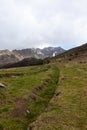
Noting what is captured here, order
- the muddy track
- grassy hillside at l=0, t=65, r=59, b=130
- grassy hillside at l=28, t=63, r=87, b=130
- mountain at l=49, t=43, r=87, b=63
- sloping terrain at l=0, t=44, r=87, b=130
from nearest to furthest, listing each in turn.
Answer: grassy hillside at l=28, t=63, r=87, b=130
sloping terrain at l=0, t=44, r=87, b=130
grassy hillside at l=0, t=65, r=59, b=130
the muddy track
mountain at l=49, t=43, r=87, b=63

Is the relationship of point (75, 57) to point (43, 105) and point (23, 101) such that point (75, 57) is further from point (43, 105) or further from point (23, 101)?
point (43, 105)

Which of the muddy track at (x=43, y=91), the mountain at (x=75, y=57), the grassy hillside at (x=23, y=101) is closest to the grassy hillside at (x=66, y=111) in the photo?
the muddy track at (x=43, y=91)

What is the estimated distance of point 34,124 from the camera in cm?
3155

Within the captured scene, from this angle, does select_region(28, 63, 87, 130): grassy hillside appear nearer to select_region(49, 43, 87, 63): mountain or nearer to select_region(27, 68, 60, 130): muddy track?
select_region(27, 68, 60, 130): muddy track

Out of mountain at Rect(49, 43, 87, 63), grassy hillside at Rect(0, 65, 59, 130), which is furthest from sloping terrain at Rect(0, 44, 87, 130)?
mountain at Rect(49, 43, 87, 63)

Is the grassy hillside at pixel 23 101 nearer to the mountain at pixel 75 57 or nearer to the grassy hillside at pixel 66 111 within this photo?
the grassy hillside at pixel 66 111

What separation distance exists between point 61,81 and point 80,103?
18622 millimetres

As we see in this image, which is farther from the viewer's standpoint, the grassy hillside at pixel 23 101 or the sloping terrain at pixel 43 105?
the grassy hillside at pixel 23 101

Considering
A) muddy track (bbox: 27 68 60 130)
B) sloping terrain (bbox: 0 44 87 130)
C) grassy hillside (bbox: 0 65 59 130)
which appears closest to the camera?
sloping terrain (bbox: 0 44 87 130)

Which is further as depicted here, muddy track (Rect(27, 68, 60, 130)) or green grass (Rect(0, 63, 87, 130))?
muddy track (Rect(27, 68, 60, 130))

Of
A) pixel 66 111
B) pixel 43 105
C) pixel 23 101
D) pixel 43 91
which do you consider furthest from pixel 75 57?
pixel 66 111

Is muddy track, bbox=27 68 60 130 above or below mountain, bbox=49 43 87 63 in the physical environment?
below

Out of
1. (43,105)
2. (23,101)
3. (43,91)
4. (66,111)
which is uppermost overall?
(43,91)

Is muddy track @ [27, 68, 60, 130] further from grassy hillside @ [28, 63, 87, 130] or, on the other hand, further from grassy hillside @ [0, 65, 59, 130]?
grassy hillside @ [28, 63, 87, 130]
